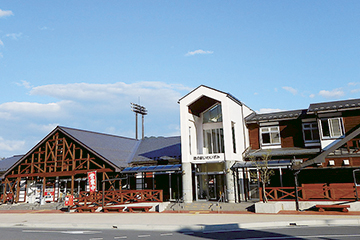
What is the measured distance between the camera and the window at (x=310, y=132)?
2467 cm

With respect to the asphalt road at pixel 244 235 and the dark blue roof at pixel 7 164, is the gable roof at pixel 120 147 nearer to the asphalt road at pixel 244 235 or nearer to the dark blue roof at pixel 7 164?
the dark blue roof at pixel 7 164

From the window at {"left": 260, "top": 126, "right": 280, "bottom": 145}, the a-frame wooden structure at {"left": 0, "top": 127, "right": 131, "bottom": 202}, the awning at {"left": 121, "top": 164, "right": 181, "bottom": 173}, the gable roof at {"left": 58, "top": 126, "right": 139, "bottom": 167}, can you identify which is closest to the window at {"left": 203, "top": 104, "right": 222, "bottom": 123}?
the window at {"left": 260, "top": 126, "right": 280, "bottom": 145}

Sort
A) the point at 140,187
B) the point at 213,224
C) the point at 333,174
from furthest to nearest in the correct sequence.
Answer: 1. the point at 140,187
2. the point at 333,174
3. the point at 213,224

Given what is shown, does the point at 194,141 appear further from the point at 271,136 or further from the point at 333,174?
the point at 333,174

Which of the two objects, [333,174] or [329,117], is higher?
[329,117]

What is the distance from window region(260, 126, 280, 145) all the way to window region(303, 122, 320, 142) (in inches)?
89.2

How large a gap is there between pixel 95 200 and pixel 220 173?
35.7 ft

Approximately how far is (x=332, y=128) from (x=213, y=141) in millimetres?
9753

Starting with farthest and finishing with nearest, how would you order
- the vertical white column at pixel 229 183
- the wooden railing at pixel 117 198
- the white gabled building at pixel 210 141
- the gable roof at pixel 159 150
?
1. the gable roof at pixel 159 150
2. the wooden railing at pixel 117 198
3. the white gabled building at pixel 210 141
4. the vertical white column at pixel 229 183

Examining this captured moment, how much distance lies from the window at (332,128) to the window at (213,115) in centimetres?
851

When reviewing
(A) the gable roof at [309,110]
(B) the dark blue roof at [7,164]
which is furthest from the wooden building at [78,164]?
(A) the gable roof at [309,110]

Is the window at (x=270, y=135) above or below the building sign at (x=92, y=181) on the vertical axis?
above

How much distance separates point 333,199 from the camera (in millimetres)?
19844

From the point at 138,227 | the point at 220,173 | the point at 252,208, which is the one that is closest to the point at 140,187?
the point at 220,173
